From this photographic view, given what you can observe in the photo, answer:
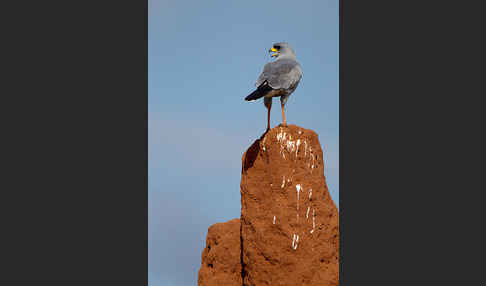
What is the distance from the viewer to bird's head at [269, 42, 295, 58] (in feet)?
22.3

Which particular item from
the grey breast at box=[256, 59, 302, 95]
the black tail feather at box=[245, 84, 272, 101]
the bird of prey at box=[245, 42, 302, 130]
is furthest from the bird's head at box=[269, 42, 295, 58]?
the black tail feather at box=[245, 84, 272, 101]

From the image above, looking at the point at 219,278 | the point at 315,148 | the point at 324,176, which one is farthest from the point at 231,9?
the point at 219,278

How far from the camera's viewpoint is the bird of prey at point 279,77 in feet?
20.4

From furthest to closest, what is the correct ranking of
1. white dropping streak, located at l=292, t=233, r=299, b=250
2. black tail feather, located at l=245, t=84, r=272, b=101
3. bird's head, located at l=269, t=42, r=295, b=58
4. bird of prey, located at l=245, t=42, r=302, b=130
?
bird's head, located at l=269, t=42, r=295, b=58 < white dropping streak, located at l=292, t=233, r=299, b=250 < bird of prey, located at l=245, t=42, r=302, b=130 < black tail feather, located at l=245, t=84, r=272, b=101

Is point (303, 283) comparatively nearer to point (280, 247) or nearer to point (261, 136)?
point (280, 247)

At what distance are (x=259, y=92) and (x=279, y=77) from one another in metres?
0.42

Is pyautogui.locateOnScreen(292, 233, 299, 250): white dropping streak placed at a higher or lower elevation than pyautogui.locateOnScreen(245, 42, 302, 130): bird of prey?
lower

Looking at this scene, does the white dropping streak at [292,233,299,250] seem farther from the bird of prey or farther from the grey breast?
the grey breast

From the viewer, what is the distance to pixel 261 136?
22.3ft

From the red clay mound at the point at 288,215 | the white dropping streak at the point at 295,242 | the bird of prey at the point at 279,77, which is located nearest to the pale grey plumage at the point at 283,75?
the bird of prey at the point at 279,77

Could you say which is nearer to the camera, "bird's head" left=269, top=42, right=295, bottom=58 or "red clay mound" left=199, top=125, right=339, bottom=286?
"red clay mound" left=199, top=125, right=339, bottom=286

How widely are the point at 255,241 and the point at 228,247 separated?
64 centimetres

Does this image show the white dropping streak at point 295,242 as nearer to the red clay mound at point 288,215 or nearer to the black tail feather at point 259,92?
the red clay mound at point 288,215

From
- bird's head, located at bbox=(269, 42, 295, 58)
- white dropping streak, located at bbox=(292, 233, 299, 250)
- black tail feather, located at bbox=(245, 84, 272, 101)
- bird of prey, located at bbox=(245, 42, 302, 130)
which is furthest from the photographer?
bird's head, located at bbox=(269, 42, 295, 58)
